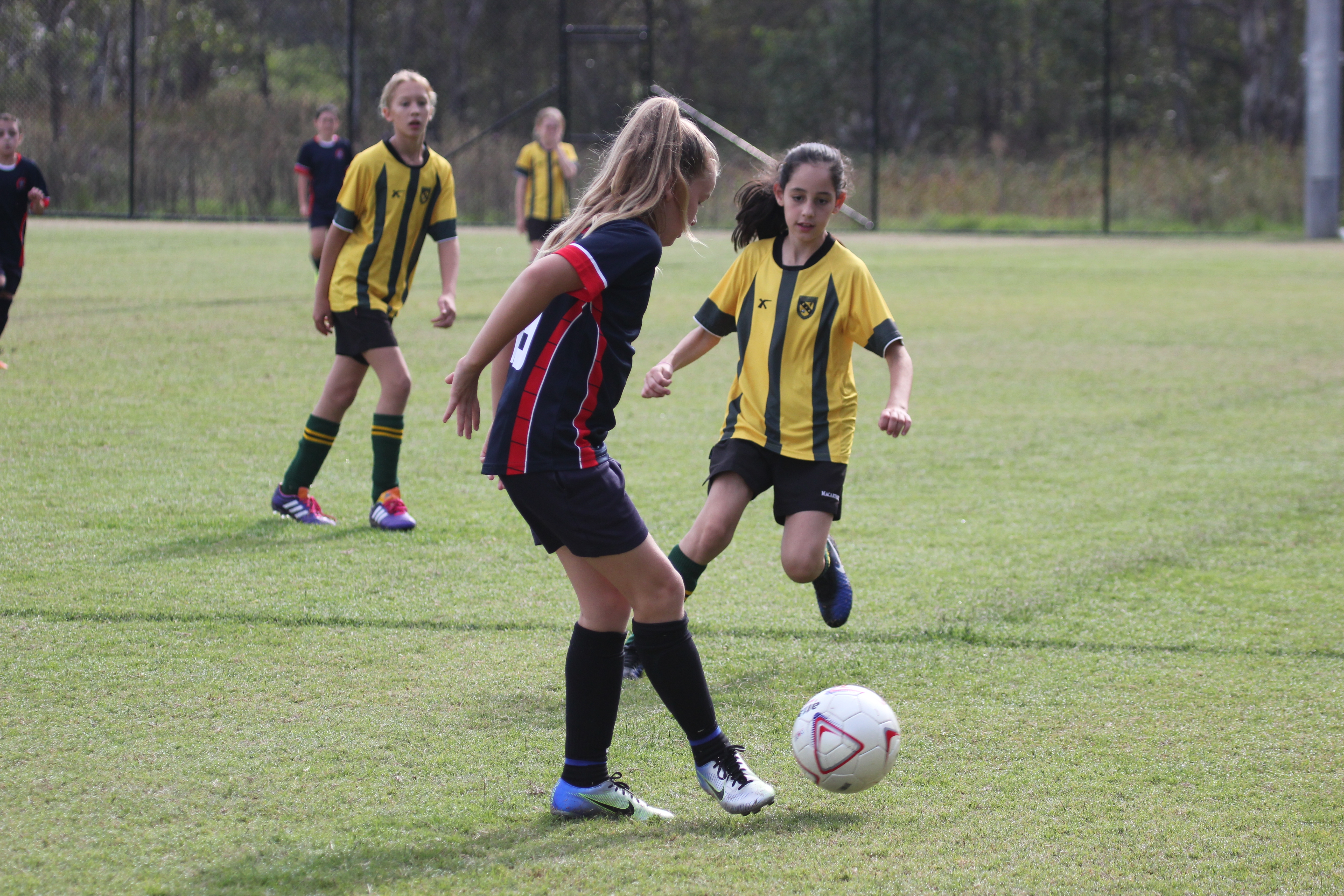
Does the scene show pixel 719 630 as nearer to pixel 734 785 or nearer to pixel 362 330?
pixel 734 785

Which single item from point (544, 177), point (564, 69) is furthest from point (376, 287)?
point (564, 69)

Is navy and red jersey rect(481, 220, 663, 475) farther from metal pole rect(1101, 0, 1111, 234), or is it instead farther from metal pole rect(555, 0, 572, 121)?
metal pole rect(1101, 0, 1111, 234)

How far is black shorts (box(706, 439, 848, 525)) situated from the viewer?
3.94 m

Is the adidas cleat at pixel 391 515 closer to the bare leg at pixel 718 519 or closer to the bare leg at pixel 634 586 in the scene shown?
the bare leg at pixel 718 519

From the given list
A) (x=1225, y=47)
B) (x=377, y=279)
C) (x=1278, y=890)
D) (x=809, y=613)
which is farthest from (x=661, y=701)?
(x=1225, y=47)

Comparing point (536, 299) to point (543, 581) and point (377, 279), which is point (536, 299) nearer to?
point (543, 581)

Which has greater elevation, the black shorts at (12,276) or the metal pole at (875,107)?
the metal pole at (875,107)

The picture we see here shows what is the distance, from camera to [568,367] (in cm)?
282

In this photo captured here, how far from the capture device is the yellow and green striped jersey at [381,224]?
18.6ft

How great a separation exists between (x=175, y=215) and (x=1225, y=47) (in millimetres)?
29198

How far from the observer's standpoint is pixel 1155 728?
11.4 ft

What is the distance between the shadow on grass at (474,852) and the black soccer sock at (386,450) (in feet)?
9.51

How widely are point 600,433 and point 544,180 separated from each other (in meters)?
11.1

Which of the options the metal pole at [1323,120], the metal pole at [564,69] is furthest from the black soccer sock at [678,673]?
the metal pole at [1323,120]
